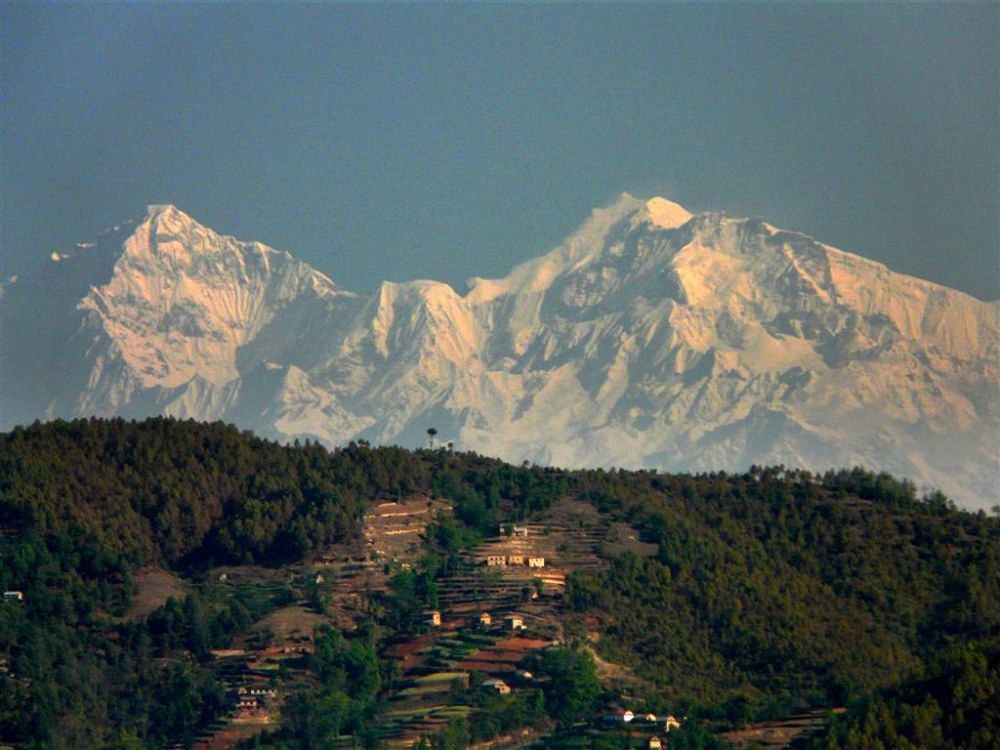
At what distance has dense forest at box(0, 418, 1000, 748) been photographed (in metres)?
113

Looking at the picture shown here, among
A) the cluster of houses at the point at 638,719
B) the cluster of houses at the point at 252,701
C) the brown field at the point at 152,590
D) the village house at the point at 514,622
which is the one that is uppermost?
the brown field at the point at 152,590

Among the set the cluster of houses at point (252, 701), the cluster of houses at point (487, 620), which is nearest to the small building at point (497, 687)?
the cluster of houses at point (487, 620)

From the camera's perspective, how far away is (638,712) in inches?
4397

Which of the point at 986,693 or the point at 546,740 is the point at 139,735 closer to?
the point at 546,740

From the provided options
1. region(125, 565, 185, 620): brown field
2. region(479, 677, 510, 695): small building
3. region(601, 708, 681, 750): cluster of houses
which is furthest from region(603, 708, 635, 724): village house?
region(125, 565, 185, 620): brown field

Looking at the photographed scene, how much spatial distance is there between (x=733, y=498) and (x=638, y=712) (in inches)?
971

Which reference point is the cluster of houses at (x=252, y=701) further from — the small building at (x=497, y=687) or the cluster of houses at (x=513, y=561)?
the cluster of houses at (x=513, y=561)

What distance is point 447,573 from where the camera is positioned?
12500 centimetres

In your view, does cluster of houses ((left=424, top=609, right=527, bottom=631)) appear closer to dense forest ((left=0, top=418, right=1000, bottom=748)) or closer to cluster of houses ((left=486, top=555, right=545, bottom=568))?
dense forest ((left=0, top=418, right=1000, bottom=748))

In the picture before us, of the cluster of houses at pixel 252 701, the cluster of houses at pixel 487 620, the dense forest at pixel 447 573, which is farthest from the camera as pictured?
the cluster of houses at pixel 487 620

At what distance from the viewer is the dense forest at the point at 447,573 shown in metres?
113

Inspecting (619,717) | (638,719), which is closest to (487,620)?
(619,717)

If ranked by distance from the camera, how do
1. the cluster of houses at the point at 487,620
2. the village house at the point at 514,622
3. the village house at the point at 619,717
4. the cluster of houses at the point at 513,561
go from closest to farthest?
the village house at the point at 619,717 < the village house at the point at 514,622 < the cluster of houses at the point at 487,620 < the cluster of houses at the point at 513,561

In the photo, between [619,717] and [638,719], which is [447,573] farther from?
[638,719]
